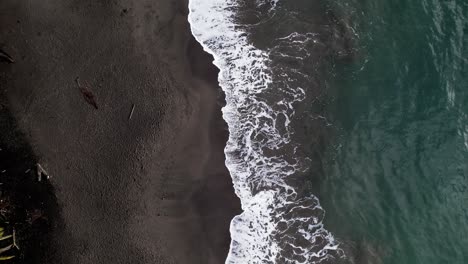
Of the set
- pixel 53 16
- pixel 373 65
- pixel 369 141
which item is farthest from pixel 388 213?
pixel 53 16

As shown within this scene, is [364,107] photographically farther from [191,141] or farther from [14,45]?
[14,45]

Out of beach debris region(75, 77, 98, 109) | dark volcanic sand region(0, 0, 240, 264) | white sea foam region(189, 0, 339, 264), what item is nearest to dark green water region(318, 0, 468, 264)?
white sea foam region(189, 0, 339, 264)

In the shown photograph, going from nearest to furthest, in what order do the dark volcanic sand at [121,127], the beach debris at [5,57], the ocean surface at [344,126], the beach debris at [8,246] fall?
the beach debris at [8,246] → the dark volcanic sand at [121,127] → the beach debris at [5,57] → the ocean surface at [344,126]

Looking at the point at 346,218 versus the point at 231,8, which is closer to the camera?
the point at 346,218

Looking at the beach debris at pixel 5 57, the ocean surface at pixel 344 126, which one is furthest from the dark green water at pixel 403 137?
the beach debris at pixel 5 57

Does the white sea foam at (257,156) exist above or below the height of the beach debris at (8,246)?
above

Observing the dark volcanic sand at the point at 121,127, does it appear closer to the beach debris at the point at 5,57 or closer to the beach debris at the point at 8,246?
the beach debris at the point at 5,57

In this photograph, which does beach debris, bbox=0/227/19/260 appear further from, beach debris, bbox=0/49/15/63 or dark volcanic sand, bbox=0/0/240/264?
beach debris, bbox=0/49/15/63
